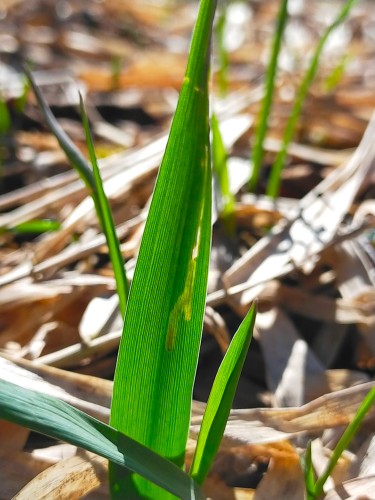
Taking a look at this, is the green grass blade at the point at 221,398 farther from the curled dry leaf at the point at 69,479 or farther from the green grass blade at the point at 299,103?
the green grass blade at the point at 299,103

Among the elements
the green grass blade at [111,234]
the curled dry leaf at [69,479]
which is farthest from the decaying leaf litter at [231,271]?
the green grass blade at [111,234]

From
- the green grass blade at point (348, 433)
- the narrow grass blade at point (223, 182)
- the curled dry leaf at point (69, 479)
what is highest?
the narrow grass blade at point (223, 182)

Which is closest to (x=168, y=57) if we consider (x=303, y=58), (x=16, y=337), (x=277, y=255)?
(x=303, y=58)

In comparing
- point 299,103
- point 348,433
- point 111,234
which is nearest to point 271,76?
point 299,103

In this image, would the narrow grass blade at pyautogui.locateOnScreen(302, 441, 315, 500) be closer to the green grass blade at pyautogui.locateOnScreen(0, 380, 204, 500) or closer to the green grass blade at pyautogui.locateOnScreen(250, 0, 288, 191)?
the green grass blade at pyautogui.locateOnScreen(0, 380, 204, 500)

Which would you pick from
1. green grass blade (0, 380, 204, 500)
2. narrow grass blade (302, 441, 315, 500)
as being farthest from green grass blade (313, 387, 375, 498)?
green grass blade (0, 380, 204, 500)

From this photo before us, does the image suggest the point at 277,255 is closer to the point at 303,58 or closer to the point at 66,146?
the point at 66,146
